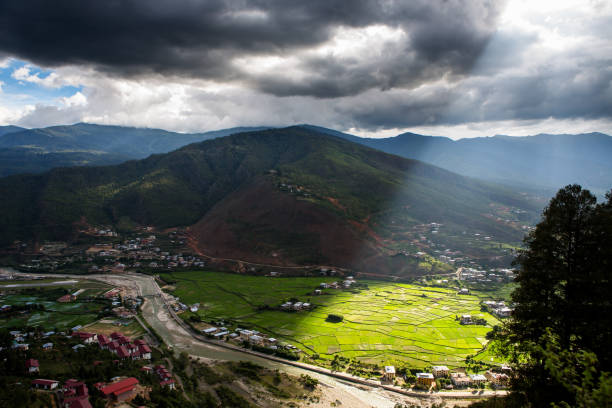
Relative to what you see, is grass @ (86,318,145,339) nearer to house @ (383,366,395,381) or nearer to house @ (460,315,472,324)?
house @ (383,366,395,381)

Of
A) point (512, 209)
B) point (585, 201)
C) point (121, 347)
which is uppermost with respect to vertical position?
point (585, 201)

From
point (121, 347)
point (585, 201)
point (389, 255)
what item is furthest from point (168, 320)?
point (585, 201)

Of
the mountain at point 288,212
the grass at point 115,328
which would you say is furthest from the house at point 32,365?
the mountain at point 288,212

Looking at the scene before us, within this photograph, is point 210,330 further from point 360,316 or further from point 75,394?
point 75,394

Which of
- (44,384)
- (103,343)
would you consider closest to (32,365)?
(44,384)

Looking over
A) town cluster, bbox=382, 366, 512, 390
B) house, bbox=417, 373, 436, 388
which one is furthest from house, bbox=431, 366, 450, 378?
house, bbox=417, 373, 436, 388

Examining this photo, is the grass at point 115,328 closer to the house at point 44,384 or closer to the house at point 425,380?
the house at point 44,384

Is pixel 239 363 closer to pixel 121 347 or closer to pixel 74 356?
pixel 121 347
